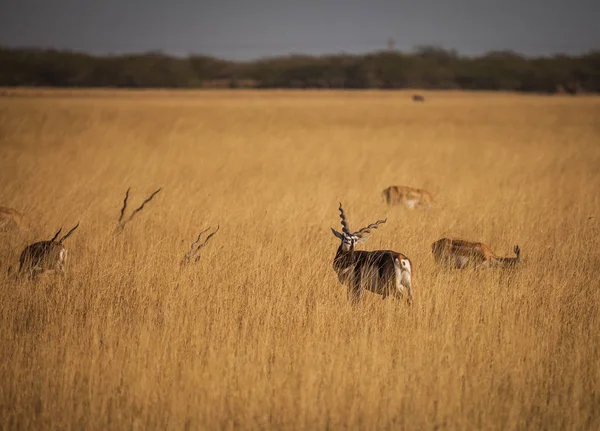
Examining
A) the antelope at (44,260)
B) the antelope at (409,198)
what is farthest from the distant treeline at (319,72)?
the antelope at (44,260)

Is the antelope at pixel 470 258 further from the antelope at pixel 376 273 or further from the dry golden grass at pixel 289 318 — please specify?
the antelope at pixel 376 273

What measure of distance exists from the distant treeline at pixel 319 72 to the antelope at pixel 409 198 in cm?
6497

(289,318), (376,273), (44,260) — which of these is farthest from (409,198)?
(44,260)

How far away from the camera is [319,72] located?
333ft

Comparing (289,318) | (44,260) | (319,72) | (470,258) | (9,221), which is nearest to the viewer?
(289,318)

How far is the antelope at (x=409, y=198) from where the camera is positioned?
10.6 metres

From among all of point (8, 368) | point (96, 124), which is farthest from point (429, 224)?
point (96, 124)

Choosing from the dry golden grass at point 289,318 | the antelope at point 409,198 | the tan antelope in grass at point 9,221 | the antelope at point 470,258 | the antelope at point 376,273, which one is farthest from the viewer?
the antelope at point 409,198

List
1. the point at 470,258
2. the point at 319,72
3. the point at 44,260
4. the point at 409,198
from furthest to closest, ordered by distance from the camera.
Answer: the point at 319,72
the point at 409,198
the point at 470,258
the point at 44,260

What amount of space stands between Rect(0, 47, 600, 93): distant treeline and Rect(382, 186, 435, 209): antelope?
2558 inches

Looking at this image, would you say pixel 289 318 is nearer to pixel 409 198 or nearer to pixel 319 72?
pixel 409 198

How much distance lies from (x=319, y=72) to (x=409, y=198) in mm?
93468

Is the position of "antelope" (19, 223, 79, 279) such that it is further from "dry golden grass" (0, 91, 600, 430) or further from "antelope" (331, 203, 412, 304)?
"antelope" (331, 203, 412, 304)

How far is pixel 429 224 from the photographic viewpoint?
9227 millimetres
